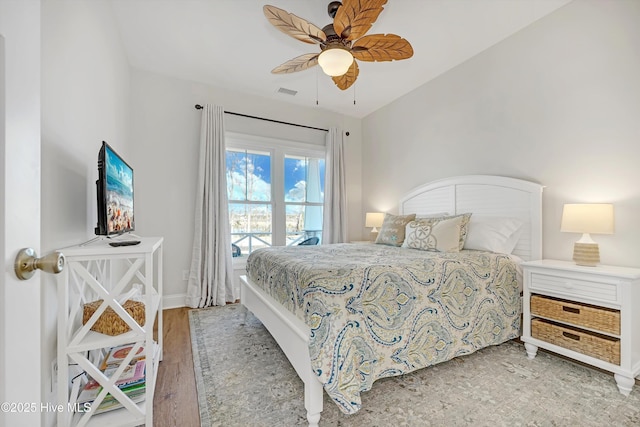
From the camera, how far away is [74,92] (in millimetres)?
1550

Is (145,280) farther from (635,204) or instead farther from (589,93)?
(589,93)

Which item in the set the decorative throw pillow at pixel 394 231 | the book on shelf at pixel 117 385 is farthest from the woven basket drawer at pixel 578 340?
the book on shelf at pixel 117 385

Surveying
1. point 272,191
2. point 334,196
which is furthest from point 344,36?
point 334,196

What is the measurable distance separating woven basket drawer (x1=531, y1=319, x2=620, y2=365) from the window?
2.99 m

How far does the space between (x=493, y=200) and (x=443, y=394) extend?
1.92 meters

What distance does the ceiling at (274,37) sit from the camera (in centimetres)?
238

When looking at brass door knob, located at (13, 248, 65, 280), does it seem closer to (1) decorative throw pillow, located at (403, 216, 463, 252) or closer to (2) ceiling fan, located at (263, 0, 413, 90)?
(2) ceiling fan, located at (263, 0, 413, 90)

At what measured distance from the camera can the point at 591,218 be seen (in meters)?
2.00

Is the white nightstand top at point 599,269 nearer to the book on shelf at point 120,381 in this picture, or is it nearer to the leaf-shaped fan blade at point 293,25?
the leaf-shaped fan blade at point 293,25

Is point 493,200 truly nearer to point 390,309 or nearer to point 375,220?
point 375,220

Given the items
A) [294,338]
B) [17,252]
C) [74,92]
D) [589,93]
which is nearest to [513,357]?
[294,338]

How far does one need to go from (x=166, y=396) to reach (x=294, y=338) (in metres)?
0.85

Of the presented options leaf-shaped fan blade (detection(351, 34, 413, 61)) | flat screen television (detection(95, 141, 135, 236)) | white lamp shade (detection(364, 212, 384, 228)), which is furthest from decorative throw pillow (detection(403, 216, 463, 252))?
flat screen television (detection(95, 141, 135, 236))

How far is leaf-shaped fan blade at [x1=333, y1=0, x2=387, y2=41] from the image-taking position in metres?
1.74
